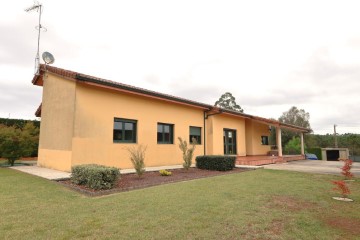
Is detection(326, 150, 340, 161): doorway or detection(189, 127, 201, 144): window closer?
detection(189, 127, 201, 144): window

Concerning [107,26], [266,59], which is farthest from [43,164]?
[266,59]

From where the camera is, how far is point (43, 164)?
12.9 metres

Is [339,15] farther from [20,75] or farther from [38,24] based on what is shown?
[20,75]

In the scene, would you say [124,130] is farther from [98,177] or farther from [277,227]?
[277,227]

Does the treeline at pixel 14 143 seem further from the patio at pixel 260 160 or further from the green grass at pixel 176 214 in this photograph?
the patio at pixel 260 160

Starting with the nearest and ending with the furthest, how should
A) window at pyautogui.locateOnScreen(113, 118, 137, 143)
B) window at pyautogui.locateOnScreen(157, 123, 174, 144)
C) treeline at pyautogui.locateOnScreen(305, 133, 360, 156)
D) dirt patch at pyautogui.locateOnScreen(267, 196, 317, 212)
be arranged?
dirt patch at pyautogui.locateOnScreen(267, 196, 317, 212) → window at pyautogui.locateOnScreen(113, 118, 137, 143) → window at pyautogui.locateOnScreen(157, 123, 174, 144) → treeline at pyautogui.locateOnScreen(305, 133, 360, 156)

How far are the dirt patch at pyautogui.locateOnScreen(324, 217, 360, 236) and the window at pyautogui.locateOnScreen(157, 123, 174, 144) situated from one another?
10.8m

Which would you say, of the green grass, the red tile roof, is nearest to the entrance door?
the red tile roof

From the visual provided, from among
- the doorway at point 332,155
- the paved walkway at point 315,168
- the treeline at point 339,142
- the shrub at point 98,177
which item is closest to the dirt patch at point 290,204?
the shrub at point 98,177

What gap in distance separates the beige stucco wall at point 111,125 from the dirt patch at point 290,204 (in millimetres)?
8234

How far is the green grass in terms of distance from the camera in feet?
11.8

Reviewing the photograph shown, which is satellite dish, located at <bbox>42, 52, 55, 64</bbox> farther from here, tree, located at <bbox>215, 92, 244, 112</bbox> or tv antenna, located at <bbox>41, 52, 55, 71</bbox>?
tree, located at <bbox>215, 92, 244, 112</bbox>

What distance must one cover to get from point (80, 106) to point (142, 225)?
8151 millimetres

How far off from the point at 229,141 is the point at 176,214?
15918 mm
